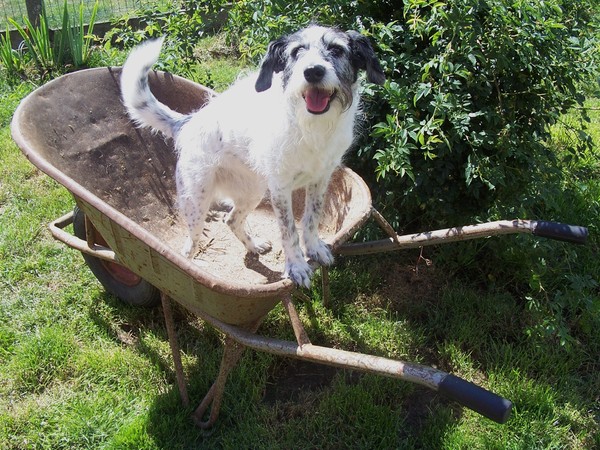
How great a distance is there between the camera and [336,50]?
231 centimetres

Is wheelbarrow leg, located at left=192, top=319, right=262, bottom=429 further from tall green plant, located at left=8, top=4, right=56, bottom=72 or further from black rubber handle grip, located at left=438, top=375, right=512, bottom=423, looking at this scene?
tall green plant, located at left=8, top=4, right=56, bottom=72

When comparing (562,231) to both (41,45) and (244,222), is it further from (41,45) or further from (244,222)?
(41,45)

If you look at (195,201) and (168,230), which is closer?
(195,201)

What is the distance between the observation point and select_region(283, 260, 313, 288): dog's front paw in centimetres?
251

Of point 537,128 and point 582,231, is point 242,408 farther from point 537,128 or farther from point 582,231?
point 537,128

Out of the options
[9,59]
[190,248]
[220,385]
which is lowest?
[220,385]

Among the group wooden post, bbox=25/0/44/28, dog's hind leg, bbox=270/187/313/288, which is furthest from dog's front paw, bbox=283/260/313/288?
wooden post, bbox=25/0/44/28

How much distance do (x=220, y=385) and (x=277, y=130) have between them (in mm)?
1109

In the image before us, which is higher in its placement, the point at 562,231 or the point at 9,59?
the point at 562,231

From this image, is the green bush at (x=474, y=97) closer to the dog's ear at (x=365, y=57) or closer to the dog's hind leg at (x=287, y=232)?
the dog's ear at (x=365, y=57)

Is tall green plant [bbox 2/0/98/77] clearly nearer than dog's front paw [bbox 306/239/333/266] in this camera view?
No

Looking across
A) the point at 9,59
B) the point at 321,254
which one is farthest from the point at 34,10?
the point at 321,254

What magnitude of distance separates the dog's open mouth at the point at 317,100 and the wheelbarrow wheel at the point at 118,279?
141cm

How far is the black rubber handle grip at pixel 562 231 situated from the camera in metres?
2.26
